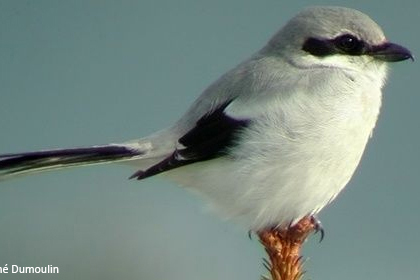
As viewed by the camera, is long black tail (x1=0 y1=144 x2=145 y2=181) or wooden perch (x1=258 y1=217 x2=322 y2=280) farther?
long black tail (x1=0 y1=144 x2=145 y2=181)

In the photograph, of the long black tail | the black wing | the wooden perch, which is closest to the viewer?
the wooden perch

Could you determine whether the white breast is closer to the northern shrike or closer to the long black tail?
the northern shrike

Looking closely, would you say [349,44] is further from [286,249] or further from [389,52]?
→ [286,249]

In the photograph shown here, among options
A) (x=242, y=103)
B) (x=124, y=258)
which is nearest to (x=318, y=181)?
(x=242, y=103)

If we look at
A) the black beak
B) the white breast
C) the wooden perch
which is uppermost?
the black beak

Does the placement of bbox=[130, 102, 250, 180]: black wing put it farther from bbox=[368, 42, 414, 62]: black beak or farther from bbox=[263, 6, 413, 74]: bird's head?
bbox=[368, 42, 414, 62]: black beak

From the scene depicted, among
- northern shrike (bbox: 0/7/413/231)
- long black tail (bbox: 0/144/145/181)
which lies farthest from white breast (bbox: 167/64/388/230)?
A: long black tail (bbox: 0/144/145/181)

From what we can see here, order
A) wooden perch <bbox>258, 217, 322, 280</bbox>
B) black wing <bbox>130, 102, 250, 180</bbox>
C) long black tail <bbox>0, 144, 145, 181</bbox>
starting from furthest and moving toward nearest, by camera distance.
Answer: black wing <bbox>130, 102, 250, 180</bbox>
long black tail <bbox>0, 144, 145, 181</bbox>
wooden perch <bbox>258, 217, 322, 280</bbox>

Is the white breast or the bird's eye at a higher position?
the bird's eye

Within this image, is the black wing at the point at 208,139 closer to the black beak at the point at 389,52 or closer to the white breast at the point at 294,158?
the white breast at the point at 294,158

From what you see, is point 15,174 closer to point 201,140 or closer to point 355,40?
point 201,140
